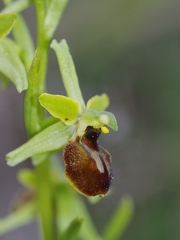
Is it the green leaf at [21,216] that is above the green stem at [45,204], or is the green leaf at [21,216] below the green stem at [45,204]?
above

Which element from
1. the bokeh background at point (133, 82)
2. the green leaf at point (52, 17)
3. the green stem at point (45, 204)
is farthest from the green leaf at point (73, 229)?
the bokeh background at point (133, 82)

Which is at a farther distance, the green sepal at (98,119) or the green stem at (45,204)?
the green stem at (45,204)

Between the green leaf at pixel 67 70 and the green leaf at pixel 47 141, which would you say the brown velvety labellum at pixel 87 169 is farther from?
the green leaf at pixel 67 70

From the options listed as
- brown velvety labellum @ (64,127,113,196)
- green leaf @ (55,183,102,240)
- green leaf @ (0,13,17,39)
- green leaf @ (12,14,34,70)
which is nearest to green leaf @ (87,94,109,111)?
brown velvety labellum @ (64,127,113,196)

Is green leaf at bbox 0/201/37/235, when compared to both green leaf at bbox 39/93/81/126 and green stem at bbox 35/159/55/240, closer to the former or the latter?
green stem at bbox 35/159/55/240

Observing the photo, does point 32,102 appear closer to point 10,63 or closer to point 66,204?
point 10,63

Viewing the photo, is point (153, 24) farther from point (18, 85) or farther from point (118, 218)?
point (18, 85)
